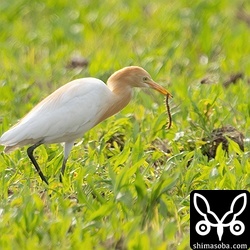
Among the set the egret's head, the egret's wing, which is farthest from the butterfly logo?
the egret's head

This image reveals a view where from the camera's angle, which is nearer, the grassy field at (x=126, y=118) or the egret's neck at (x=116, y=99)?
the grassy field at (x=126, y=118)

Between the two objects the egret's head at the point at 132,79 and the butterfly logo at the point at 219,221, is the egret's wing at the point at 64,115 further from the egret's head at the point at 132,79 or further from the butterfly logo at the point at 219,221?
the butterfly logo at the point at 219,221

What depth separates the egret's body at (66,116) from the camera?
7.92m

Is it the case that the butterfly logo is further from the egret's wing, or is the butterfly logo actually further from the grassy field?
the egret's wing

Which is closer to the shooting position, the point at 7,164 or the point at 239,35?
the point at 7,164

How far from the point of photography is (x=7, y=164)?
8.19 m

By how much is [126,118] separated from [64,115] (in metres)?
1.22

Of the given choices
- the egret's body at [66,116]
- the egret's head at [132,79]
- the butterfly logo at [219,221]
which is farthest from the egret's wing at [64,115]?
the butterfly logo at [219,221]

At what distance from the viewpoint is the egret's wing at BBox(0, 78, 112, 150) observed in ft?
26.0

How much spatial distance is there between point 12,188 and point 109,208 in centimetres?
108

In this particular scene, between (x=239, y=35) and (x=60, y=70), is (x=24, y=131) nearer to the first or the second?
(x=60, y=70)

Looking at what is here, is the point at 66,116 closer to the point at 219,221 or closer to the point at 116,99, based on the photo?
the point at 116,99

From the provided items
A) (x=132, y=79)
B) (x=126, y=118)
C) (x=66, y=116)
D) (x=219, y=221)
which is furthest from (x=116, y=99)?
(x=219, y=221)

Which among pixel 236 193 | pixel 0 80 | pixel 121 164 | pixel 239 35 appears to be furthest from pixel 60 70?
pixel 236 193
